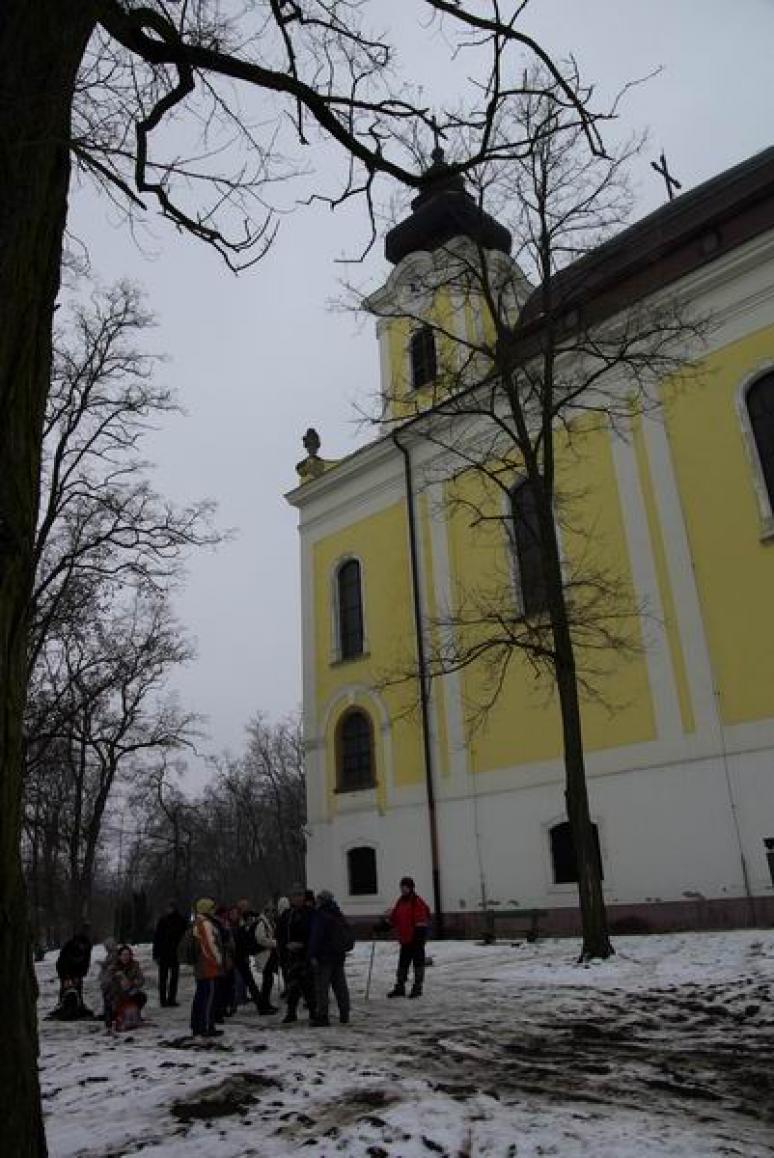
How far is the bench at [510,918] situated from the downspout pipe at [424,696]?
5.63ft

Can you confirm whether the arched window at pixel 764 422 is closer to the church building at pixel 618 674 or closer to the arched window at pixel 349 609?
the church building at pixel 618 674

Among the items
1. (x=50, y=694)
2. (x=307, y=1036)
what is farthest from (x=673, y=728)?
(x=50, y=694)

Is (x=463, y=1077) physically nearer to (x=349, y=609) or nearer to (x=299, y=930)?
(x=299, y=930)

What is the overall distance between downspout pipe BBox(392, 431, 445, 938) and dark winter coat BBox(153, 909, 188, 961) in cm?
653

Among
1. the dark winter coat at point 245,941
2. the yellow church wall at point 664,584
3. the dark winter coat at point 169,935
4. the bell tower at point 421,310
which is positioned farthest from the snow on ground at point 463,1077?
the bell tower at point 421,310

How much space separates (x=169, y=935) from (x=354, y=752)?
11067 millimetres

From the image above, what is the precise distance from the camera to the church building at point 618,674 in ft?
52.7

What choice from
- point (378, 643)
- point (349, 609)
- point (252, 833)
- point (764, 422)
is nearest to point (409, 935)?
point (764, 422)

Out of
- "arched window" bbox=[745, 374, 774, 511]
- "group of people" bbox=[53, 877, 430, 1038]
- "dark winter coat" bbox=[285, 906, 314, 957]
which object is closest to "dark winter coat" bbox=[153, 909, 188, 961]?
"group of people" bbox=[53, 877, 430, 1038]

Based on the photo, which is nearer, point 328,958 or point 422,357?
point 328,958

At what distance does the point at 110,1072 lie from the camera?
7.52m

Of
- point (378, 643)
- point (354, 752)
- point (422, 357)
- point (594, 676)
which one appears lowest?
point (354, 752)

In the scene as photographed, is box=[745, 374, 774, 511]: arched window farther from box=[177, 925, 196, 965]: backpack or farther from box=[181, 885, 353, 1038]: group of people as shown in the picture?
box=[177, 925, 196, 965]: backpack

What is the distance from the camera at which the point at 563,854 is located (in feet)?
60.1
